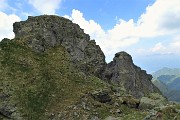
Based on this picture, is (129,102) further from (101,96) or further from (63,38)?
(63,38)

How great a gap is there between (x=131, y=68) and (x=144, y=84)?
55.8ft

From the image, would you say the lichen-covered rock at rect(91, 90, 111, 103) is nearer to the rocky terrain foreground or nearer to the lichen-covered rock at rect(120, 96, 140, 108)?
the rocky terrain foreground

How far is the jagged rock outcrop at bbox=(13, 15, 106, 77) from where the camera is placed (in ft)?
327

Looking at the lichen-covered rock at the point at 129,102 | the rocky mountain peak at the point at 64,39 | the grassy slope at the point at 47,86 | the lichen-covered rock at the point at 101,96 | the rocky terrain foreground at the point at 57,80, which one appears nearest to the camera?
the grassy slope at the point at 47,86

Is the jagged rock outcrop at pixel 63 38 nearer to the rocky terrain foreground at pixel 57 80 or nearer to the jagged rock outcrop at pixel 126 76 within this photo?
the rocky terrain foreground at pixel 57 80

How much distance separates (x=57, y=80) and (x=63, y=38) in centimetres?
2310

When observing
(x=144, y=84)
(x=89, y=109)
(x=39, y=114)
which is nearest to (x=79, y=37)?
(x=89, y=109)

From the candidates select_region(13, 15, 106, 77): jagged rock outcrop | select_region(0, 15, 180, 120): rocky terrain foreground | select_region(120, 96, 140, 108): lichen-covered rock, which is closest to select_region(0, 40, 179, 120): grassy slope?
select_region(0, 15, 180, 120): rocky terrain foreground

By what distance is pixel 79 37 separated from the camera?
11075cm

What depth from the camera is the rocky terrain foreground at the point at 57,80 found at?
74.1 metres

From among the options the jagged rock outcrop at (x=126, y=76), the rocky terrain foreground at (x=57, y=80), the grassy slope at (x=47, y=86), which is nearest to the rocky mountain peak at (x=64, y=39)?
the rocky terrain foreground at (x=57, y=80)

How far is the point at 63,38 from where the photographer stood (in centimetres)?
10550

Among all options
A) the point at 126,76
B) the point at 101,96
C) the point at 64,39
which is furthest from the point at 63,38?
the point at 126,76

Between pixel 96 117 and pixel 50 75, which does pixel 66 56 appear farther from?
pixel 96 117
